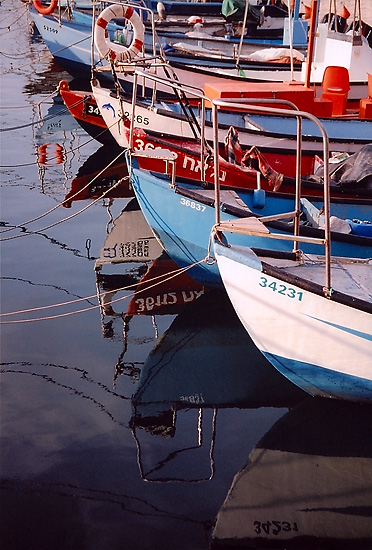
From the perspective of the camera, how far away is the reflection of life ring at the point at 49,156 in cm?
1279

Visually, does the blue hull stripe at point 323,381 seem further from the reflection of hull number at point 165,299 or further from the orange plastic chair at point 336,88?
the orange plastic chair at point 336,88

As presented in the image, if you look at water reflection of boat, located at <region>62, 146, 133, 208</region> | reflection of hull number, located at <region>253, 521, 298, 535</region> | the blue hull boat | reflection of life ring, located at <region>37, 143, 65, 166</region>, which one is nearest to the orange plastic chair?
water reflection of boat, located at <region>62, 146, 133, 208</region>

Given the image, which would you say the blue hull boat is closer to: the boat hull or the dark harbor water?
the dark harbor water

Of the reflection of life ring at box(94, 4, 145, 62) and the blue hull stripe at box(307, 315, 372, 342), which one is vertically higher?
the reflection of life ring at box(94, 4, 145, 62)

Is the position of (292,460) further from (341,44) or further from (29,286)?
(341,44)

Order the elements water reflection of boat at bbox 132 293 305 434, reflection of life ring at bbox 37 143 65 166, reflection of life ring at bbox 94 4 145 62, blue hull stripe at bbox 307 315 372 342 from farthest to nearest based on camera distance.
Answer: reflection of life ring at bbox 37 143 65 166, reflection of life ring at bbox 94 4 145 62, water reflection of boat at bbox 132 293 305 434, blue hull stripe at bbox 307 315 372 342

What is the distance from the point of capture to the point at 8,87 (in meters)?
19.5

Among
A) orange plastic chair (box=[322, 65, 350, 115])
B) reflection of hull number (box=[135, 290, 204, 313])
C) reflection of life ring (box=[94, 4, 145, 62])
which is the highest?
reflection of life ring (box=[94, 4, 145, 62])

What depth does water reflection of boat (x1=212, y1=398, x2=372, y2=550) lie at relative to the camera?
4.51 m

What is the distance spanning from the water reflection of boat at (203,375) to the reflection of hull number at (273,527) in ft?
4.11

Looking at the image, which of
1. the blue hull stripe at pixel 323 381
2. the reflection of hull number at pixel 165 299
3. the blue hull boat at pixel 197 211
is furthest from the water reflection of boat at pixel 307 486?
the reflection of hull number at pixel 165 299

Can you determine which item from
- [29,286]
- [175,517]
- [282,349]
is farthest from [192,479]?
[29,286]

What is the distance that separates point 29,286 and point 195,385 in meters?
2.60

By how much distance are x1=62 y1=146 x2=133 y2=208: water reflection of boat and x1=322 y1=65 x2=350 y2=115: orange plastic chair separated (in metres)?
3.72
